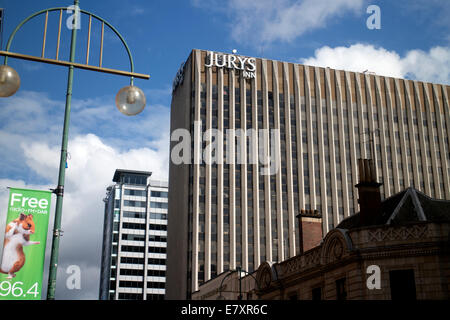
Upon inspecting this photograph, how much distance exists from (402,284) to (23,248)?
2102 cm

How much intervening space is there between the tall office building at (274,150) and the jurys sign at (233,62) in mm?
188

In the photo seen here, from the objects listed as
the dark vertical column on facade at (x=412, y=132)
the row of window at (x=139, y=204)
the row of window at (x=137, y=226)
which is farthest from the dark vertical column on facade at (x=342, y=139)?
the row of window at (x=139, y=204)

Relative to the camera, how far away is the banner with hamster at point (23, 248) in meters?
15.4

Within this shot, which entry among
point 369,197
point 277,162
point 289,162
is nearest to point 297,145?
point 289,162

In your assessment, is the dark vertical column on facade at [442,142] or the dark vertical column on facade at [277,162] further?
the dark vertical column on facade at [442,142]

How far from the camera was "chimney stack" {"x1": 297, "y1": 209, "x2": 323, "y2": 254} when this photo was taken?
42531mm

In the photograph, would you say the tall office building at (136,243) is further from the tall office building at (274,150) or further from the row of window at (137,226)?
the tall office building at (274,150)

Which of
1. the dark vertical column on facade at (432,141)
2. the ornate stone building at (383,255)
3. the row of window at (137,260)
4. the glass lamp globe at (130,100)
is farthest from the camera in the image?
the row of window at (137,260)

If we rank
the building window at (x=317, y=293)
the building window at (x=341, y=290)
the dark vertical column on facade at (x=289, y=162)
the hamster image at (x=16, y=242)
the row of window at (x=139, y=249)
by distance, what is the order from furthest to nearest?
the row of window at (x=139, y=249) < the dark vertical column on facade at (x=289, y=162) < the building window at (x=317, y=293) < the building window at (x=341, y=290) < the hamster image at (x=16, y=242)

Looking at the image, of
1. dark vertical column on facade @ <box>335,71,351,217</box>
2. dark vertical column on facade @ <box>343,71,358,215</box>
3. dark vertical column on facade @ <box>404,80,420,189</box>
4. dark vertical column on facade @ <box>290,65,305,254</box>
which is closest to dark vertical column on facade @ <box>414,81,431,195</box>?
dark vertical column on facade @ <box>404,80,420,189</box>

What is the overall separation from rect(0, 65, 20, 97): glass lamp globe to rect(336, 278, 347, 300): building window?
24103 mm

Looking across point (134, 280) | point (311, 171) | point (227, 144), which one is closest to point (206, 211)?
point (227, 144)

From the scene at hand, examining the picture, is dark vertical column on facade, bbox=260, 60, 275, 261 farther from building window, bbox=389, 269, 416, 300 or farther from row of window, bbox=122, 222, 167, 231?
building window, bbox=389, 269, 416, 300
